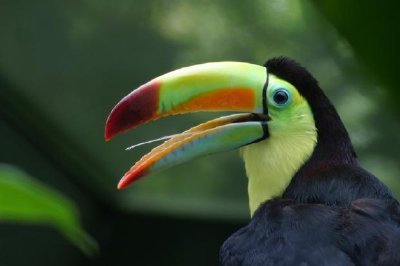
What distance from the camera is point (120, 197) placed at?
5836 millimetres

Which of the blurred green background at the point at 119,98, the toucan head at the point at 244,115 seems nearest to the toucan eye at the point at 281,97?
the toucan head at the point at 244,115

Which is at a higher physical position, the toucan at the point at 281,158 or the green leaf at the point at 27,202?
the green leaf at the point at 27,202

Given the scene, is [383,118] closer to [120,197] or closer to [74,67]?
[74,67]

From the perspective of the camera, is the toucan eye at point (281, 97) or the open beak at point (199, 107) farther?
the toucan eye at point (281, 97)

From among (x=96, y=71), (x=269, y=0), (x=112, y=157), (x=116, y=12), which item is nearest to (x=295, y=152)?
(x=269, y=0)

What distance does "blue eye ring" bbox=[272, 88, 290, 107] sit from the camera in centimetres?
237

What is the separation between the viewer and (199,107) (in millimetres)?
2230

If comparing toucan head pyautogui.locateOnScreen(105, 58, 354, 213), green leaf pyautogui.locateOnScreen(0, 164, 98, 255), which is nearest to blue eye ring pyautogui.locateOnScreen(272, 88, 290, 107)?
toucan head pyautogui.locateOnScreen(105, 58, 354, 213)

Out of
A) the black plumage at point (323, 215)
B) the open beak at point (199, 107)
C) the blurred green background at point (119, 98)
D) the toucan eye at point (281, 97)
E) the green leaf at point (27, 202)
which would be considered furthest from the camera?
the blurred green background at point (119, 98)

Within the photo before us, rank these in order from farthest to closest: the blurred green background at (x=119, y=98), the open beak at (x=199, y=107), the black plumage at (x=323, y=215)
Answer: the blurred green background at (x=119, y=98), the open beak at (x=199, y=107), the black plumage at (x=323, y=215)

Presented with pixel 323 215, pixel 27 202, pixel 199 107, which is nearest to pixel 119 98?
pixel 199 107

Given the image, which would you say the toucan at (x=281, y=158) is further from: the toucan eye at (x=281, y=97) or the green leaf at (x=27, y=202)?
the green leaf at (x=27, y=202)

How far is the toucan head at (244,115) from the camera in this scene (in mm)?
2176

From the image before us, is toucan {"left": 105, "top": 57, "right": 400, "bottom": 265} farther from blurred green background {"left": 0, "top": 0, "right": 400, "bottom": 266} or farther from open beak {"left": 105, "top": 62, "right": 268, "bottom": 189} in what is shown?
blurred green background {"left": 0, "top": 0, "right": 400, "bottom": 266}
